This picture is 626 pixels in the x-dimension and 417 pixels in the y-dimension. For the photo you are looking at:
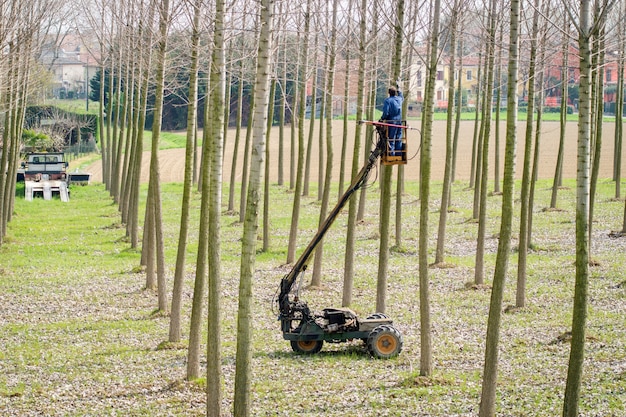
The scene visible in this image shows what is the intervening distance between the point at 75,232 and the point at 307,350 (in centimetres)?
2083

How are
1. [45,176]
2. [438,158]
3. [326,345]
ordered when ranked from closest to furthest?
[326,345]
[45,176]
[438,158]

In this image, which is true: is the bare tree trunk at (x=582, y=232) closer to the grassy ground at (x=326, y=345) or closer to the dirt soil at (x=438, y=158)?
the grassy ground at (x=326, y=345)

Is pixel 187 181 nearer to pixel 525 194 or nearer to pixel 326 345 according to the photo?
pixel 326 345

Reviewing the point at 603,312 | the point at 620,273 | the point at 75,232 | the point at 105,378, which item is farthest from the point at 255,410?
the point at 75,232

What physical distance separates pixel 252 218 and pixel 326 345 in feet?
26.2

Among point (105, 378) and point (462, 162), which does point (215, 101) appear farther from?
point (462, 162)

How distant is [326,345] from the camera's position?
17.6 meters

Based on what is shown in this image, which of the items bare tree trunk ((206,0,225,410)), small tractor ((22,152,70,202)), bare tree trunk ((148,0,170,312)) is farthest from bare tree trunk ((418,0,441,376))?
small tractor ((22,152,70,202))

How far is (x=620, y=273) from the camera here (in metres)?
22.8

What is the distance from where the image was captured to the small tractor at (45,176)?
Result: 49188 millimetres

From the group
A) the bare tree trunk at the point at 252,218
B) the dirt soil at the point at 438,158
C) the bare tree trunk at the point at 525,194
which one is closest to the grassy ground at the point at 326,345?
the bare tree trunk at the point at 525,194

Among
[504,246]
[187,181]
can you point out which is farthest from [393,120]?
[187,181]

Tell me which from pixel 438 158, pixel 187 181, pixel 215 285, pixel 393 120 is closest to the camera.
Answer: pixel 215 285

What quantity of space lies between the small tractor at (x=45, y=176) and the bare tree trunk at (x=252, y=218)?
39992mm
